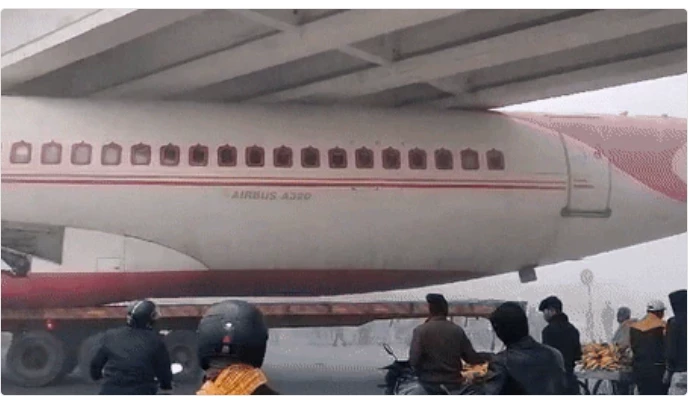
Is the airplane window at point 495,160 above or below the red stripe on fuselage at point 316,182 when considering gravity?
above

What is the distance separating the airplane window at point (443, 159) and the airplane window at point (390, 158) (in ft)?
1.78

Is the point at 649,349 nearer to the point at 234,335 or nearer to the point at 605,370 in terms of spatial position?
the point at 605,370

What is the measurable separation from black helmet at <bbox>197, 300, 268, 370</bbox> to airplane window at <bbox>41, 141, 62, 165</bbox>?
7905 millimetres

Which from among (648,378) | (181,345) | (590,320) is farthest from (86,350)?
(648,378)

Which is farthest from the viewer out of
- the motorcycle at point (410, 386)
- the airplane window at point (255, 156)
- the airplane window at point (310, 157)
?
the airplane window at point (310, 157)

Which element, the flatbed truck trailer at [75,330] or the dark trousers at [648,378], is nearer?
the dark trousers at [648,378]

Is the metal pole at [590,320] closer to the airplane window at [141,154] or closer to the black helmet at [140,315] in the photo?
the black helmet at [140,315]

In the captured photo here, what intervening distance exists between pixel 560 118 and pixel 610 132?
0.74 m

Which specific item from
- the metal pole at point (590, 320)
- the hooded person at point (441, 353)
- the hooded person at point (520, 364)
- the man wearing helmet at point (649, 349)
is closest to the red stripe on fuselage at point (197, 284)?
the metal pole at point (590, 320)

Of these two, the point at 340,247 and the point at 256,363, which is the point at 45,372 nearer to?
the point at 340,247

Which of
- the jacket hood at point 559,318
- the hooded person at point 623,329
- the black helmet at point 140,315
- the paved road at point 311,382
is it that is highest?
the black helmet at point 140,315

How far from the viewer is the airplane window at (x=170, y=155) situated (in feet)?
34.4

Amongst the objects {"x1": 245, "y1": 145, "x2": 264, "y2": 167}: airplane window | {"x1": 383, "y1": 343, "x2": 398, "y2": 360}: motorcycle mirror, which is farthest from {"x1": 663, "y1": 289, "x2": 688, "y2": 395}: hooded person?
{"x1": 245, "y1": 145, "x2": 264, "y2": 167}: airplane window

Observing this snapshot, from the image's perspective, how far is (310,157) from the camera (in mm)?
10852
